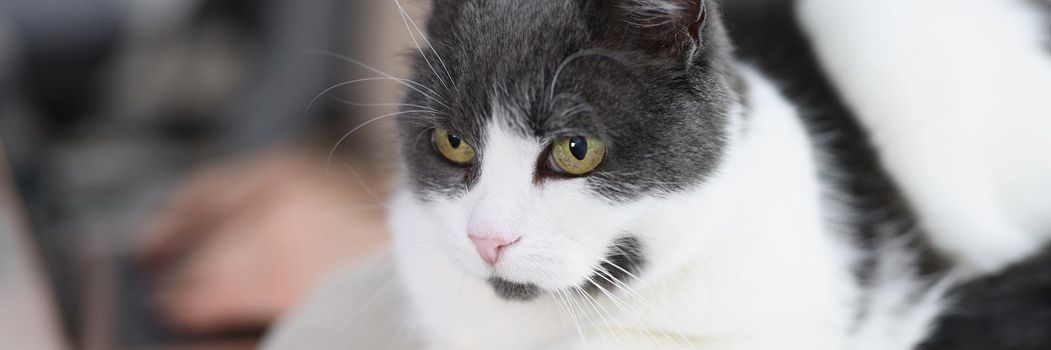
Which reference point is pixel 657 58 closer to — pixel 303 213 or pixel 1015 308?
pixel 1015 308

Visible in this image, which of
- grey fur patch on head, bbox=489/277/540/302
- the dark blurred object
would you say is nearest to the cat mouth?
grey fur patch on head, bbox=489/277/540/302

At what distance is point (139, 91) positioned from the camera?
2.55 metres

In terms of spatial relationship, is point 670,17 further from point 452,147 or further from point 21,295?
point 21,295

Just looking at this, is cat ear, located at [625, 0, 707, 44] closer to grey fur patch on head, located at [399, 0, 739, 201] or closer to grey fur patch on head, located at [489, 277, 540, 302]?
grey fur patch on head, located at [399, 0, 739, 201]

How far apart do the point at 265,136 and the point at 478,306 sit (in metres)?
1.74

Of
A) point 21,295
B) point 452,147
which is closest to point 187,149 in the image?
point 21,295

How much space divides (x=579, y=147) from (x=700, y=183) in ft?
0.34

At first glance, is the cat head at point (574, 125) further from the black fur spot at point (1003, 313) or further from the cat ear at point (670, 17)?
the black fur spot at point (1003, 313)

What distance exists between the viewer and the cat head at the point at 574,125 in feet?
2.39

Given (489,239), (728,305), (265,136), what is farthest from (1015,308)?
(265,136)

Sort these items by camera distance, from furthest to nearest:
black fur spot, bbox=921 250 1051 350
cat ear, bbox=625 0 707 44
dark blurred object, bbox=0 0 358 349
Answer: dark blurred object, bbox=0 0 358 349 < black fur spot, bbox=921 250 1051 350 < cat ear, bbox=625 0 707 44

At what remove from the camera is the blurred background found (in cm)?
184

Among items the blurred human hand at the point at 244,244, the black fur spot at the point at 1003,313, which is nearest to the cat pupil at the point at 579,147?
the black fur spot at the point at 1003,313

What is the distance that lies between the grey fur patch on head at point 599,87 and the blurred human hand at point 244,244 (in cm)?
65
